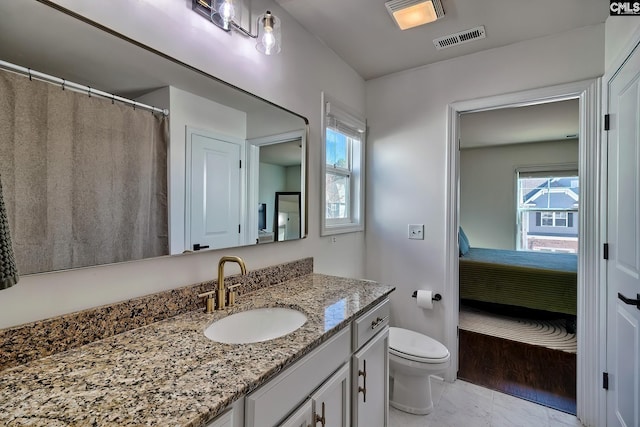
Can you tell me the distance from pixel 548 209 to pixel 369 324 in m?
5.45

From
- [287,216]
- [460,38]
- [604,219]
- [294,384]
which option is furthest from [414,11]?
[294,384]

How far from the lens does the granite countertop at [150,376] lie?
599 millimetres

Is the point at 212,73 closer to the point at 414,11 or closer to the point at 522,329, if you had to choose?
the point at 414,11

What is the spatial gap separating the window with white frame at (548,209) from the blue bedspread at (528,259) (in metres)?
1.38

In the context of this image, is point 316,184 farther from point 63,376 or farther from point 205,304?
point 63,376

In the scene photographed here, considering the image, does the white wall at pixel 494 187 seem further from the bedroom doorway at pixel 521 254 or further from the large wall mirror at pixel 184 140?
the large wall mirror at pixel 184 140

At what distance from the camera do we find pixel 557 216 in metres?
5.25

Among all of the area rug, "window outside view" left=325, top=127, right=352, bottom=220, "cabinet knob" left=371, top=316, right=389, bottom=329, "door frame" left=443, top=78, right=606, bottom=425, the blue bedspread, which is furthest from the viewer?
the blue bedspread

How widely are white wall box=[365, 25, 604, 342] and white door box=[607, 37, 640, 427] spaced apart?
520 millimetres

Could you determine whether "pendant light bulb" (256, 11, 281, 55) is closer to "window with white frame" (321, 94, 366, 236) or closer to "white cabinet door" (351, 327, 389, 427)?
"window with white frame" (321, 94, 366, 236)

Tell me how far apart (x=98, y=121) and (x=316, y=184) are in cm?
125

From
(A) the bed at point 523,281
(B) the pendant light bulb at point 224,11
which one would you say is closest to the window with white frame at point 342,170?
(B) the pendant light bulb at point 224,11

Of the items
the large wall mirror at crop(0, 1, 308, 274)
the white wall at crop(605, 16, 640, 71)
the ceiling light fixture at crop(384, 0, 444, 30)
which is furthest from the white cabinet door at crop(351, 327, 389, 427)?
the white wall at crop(605, 16, 640, 71)

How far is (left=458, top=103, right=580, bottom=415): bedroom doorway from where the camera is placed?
2461 millimetres
